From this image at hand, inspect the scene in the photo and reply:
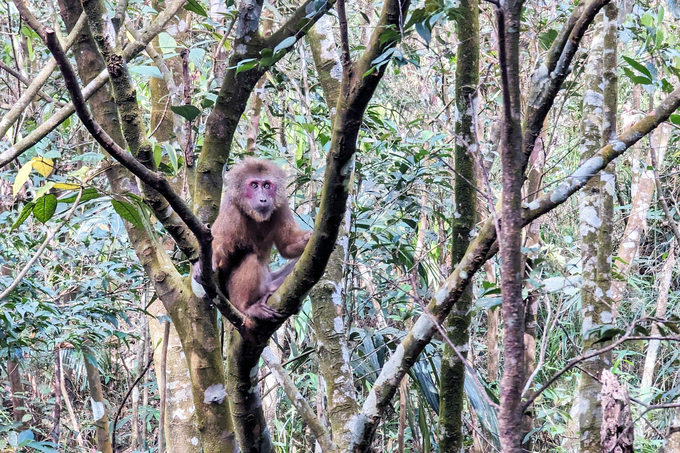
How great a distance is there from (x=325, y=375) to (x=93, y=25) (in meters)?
2.35

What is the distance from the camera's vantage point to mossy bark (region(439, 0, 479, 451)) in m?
3.53

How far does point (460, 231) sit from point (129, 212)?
202cm

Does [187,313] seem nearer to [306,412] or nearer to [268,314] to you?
[268,314]

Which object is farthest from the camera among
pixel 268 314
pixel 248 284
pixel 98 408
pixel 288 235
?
pixel 98 408

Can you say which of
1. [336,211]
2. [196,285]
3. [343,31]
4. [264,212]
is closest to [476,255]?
[336,211]

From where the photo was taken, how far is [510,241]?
1.65m

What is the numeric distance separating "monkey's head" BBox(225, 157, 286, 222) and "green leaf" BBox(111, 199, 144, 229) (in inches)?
82.6

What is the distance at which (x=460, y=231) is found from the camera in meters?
3.58

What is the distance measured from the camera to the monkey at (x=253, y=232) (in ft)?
13.5

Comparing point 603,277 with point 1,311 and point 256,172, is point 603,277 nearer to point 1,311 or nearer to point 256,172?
point 256,172

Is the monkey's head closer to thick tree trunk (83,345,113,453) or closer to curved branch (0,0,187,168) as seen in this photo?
curved branch (0,0,187,168)

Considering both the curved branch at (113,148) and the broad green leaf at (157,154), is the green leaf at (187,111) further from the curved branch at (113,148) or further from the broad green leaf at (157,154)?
the curved branch at (113,148)

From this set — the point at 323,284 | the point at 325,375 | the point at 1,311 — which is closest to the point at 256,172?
the point at 323,284

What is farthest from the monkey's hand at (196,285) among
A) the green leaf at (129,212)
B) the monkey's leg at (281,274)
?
the monkey's leg at (281,274)
